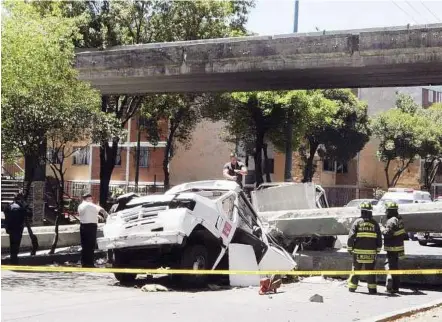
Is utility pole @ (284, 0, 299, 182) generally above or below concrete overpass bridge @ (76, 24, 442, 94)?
below

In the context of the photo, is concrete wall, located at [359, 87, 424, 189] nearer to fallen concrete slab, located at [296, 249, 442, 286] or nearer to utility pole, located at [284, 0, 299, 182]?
utility pole, located at [284, 0, 299, 182]

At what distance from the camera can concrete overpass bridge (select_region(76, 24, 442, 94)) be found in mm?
19266

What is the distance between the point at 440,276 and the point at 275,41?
10.3 metres

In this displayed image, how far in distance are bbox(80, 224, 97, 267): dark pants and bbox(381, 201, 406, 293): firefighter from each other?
642 centimetres

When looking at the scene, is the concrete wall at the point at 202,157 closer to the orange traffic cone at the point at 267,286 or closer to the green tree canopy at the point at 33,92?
the green tree canopy at the point at 33,92

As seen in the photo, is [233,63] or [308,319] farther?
[233,63]

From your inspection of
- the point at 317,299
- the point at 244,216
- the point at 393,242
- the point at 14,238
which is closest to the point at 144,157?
the point at 14,238

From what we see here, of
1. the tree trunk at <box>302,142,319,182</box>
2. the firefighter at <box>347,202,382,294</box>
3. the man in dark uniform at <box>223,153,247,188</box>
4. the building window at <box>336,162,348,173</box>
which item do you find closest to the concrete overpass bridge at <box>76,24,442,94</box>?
the man in dark uniform at <box>223,153,247,188</box>

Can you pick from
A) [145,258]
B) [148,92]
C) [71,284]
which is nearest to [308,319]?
[145,258]

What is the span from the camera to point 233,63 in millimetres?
21406

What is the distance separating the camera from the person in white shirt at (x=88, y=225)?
14.0m

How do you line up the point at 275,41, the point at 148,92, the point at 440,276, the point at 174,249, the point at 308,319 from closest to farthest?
the point at 308,319 → the point at 174,249 → the point at 440,276 → the point at 275,41 → the point at 148,92

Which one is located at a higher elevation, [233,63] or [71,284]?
[233,63]

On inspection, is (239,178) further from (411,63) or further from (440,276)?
(411,63)
